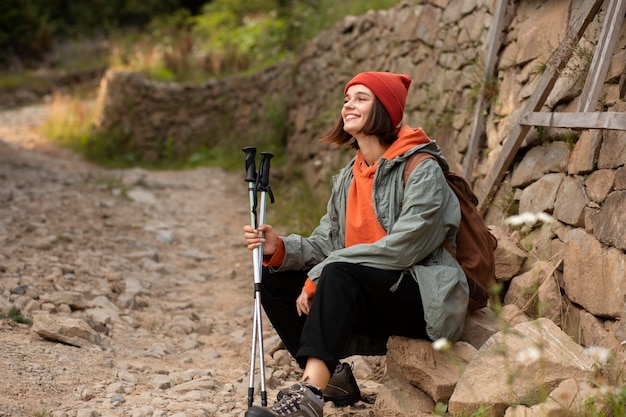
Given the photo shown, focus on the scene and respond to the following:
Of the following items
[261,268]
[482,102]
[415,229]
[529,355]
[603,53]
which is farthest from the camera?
[482,102]

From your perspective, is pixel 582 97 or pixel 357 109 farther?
pixel 582 97

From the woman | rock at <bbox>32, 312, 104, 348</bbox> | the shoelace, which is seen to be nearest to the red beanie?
the woman

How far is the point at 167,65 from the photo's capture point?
1393cm

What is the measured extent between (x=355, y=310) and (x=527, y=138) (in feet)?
7.29

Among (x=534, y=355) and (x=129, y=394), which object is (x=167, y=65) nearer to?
(x=129, y=394)

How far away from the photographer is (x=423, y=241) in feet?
10.2

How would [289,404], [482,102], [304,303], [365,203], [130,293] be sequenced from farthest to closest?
[130,293]
[482,102]
[365,203]
[304,303]
[289,404]

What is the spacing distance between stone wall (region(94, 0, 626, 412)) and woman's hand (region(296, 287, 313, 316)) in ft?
2.66

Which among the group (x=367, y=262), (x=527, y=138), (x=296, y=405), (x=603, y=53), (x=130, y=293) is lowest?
(x=130, y=293)

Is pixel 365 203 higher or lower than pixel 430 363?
higher

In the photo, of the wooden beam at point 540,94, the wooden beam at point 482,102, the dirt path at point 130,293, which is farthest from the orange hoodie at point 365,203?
the wooden beam at point 482,102

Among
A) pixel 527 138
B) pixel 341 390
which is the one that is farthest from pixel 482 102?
pixel 341 390

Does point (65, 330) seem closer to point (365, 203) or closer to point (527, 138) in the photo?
point (365, 203)

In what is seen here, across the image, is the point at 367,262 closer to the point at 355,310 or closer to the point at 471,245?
the point at 355,310
